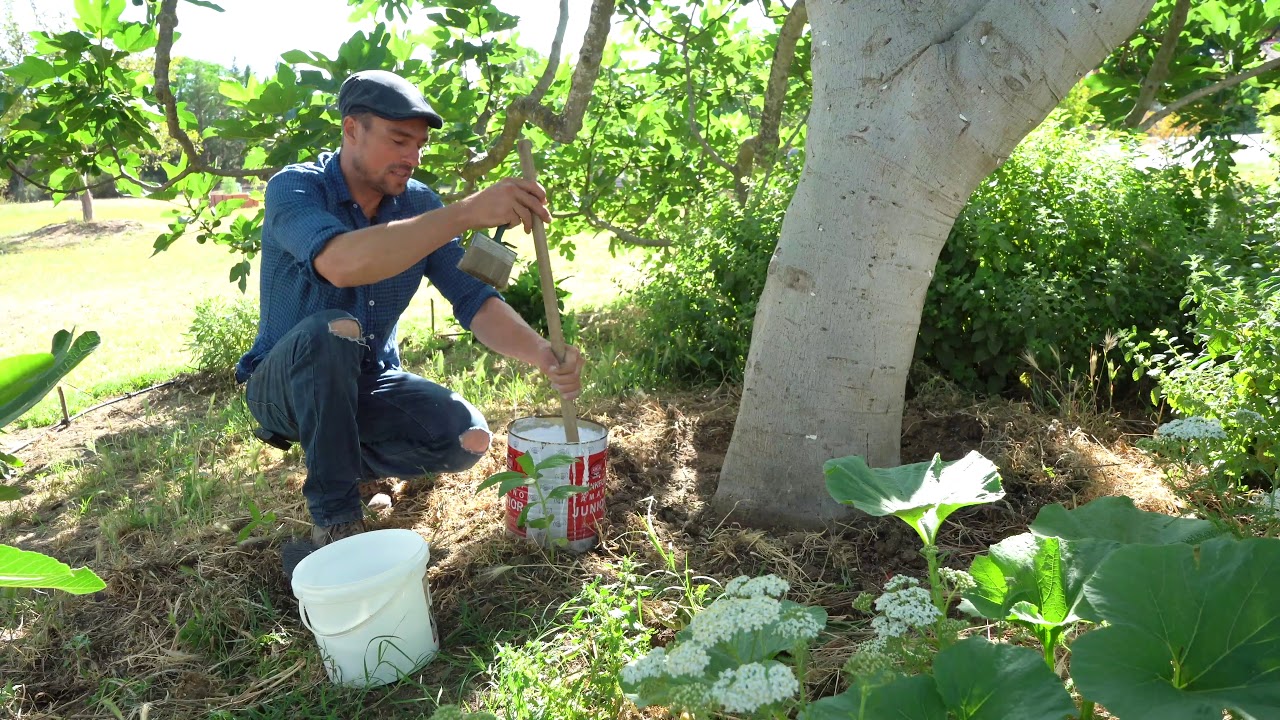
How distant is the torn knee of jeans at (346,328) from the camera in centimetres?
263

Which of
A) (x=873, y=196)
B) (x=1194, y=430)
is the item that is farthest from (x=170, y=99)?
(x=1194, y=430)

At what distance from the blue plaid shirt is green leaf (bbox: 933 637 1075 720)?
1912 mm

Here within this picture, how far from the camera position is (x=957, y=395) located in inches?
129

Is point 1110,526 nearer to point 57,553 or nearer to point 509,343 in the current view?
point 509,343

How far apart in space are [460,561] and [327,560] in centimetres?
45

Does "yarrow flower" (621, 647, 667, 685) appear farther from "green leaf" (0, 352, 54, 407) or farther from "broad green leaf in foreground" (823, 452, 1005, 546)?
"green leaf" (0, 352, 54, 407)

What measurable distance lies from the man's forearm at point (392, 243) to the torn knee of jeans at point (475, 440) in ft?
2.41

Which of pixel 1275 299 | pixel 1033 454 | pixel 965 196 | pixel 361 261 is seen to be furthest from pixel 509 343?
pixel 1275 299

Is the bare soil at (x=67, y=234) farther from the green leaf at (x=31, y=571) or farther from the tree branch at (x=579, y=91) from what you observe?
the green leaf at (x=31, y=571)

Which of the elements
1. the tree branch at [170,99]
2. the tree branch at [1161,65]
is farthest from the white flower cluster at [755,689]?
the tree branch at [1161,65]

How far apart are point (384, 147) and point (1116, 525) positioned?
85.6 inches

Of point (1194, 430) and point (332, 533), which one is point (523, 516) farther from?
point (1194, 430)

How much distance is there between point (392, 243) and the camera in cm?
236

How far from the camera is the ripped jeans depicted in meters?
2.60
